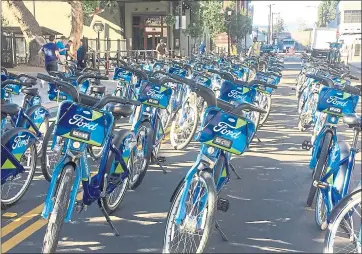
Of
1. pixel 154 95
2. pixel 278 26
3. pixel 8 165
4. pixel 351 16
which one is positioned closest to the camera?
pixel 8 165

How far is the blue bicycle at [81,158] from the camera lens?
11.2ft

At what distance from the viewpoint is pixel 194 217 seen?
3.46 metres

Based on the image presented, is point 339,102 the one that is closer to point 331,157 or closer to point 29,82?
point 331,157

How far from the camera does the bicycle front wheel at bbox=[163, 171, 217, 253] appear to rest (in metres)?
3.35

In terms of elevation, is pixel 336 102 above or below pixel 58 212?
above

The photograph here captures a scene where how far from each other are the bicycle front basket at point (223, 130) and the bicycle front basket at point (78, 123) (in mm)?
841

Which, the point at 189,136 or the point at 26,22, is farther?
the point at 26,22

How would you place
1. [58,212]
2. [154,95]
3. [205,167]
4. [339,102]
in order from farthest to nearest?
[154,95]
[339,102]
[205,167]
[58,212]

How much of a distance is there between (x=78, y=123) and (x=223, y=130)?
3.69ft

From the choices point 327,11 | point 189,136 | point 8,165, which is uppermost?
point 327,11

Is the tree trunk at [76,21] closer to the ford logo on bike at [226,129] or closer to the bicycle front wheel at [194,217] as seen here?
the ford logo on bike at [226,129]

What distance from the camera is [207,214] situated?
10.9ft

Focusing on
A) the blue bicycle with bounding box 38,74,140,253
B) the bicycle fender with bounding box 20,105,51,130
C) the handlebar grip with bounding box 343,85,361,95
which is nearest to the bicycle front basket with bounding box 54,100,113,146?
the blue bicycle with bounding box 38,74,140,253

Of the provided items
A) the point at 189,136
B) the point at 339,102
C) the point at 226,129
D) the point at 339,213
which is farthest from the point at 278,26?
the point at 339,213
